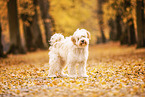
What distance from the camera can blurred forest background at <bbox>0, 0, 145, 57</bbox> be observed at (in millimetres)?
19016

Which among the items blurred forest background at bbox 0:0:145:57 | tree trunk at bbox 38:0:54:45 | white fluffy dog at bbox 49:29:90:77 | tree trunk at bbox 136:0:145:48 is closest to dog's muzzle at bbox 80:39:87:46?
white fluffy dog at bbox 49:29:90:77

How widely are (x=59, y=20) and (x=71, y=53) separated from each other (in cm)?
2468

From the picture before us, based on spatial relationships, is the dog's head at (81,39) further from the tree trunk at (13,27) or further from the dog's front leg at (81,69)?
the tree trunk at (13,27)

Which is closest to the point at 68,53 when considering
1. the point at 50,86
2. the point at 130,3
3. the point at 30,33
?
the point at 50,86

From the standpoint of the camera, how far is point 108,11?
3347cm

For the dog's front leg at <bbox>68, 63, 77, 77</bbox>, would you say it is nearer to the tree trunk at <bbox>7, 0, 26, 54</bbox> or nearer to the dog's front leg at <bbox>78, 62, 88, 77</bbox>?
the dog's front leg at <bbox>78, 62, 88, 77</bbox>

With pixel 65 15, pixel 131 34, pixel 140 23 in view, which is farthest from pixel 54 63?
pixel 65 15

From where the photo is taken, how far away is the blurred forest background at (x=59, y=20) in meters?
19.0

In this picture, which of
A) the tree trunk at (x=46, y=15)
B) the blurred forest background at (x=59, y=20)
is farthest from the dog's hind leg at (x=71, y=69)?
the tree trunk at (x=46, y=15)

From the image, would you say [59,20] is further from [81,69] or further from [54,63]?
[81,69]

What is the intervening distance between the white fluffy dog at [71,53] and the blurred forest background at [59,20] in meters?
10.1

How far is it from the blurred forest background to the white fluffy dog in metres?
10.1

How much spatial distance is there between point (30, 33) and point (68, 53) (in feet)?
70.6

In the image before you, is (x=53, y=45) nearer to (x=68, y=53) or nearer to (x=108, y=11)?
(x=68, y=53)
